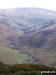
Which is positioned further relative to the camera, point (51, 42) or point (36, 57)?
point (51, 42)

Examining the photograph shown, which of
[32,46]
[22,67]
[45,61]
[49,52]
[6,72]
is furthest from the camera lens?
[32,46]

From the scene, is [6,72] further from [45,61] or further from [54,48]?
[54,48]

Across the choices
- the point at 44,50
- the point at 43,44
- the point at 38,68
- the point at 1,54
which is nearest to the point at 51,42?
the point at 43,44

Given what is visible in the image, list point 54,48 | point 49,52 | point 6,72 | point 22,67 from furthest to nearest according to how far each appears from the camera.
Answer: point 54,48 → point 49,52 → point 22,67 → point 6,72

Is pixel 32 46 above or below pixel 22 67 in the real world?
above

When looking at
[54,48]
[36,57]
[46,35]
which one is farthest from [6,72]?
[46,35]

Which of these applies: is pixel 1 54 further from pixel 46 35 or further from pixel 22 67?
pixel 22 67

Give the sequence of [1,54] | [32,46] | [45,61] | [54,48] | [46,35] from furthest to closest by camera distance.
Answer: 1. [46,35]
2. [32,46]
3. [54,48]
4. [1,54]
5. [45,61]

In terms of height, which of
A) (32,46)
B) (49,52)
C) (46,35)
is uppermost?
(46,35)

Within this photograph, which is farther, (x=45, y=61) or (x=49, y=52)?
(x=49, y=52)
